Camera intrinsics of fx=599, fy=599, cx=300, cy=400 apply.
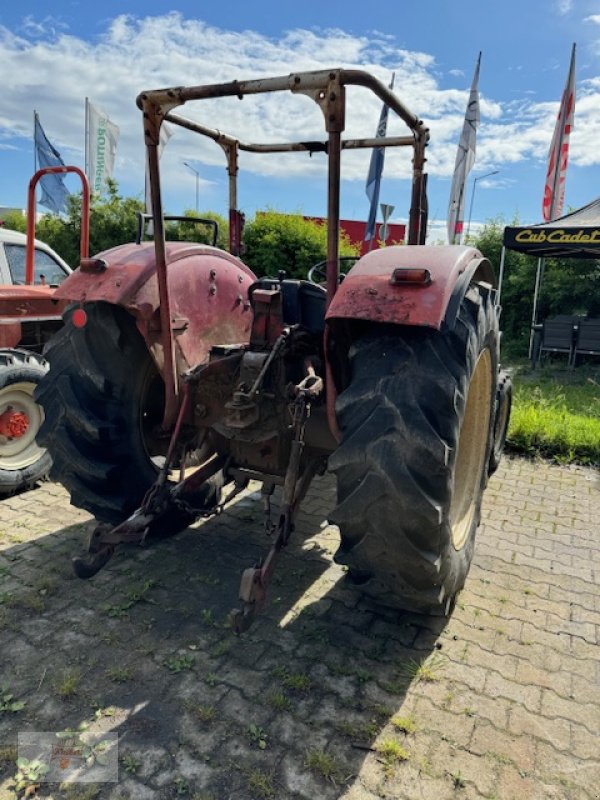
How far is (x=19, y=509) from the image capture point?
405 cm


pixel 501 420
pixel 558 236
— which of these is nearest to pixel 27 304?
pixel 501 420

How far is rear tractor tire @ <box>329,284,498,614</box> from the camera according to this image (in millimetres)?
2098

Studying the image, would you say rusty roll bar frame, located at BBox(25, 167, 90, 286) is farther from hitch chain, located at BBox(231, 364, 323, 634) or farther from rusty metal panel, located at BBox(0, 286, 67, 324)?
hitch chain, located at BBox(231, 364, 323, 634)

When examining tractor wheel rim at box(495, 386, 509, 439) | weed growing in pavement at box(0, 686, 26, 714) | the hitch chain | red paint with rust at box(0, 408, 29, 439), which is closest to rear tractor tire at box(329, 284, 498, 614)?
the hitch chain

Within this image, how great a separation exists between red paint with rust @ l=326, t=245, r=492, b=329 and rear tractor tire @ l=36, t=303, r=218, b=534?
3.99 ft

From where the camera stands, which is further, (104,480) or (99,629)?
(104,480)

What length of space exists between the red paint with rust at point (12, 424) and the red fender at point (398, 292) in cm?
293

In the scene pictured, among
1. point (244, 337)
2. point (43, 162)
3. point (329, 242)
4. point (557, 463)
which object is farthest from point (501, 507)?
point (43, 162)

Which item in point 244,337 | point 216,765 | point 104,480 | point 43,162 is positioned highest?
point 43,162

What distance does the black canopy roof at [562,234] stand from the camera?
9234 millimetres

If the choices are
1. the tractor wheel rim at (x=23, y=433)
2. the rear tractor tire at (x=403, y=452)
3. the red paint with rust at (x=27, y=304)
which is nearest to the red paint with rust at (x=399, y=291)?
the rear tractor tire at (x=403, y=452)

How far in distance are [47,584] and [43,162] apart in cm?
1671

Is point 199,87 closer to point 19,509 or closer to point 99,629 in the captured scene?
point 99,629

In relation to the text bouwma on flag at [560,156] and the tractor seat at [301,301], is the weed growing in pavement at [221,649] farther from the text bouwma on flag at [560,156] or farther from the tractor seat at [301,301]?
the text bouwma on flag at [560,156]
